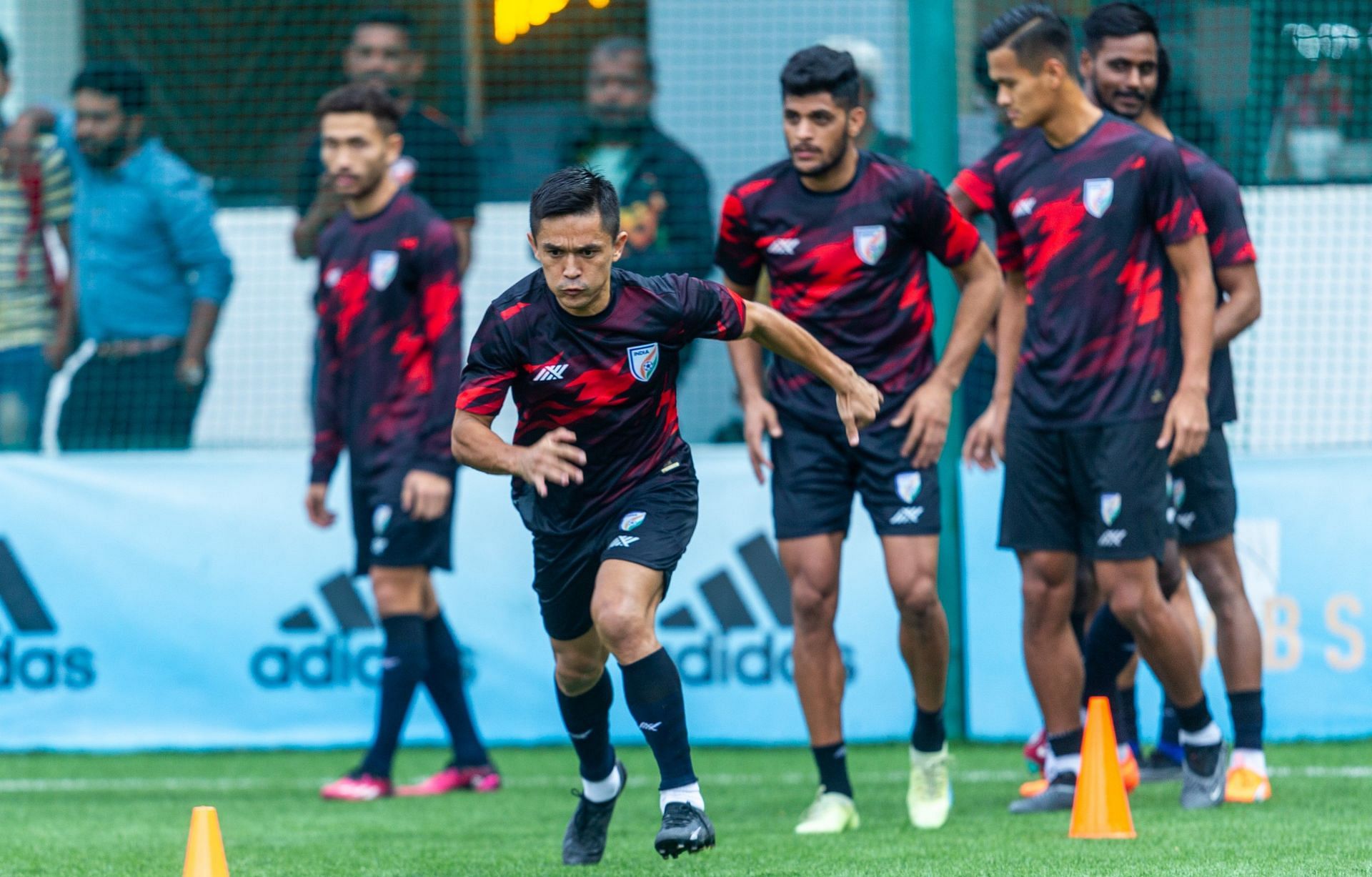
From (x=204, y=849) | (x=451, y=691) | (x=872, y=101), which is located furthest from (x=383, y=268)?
(x=204, y=849)

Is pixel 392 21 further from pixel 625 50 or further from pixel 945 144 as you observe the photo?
pixel 945 144

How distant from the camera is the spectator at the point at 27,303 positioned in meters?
8.65

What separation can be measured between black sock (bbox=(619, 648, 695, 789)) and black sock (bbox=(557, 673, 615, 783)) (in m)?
0.45

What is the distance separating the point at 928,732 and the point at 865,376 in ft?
3.72

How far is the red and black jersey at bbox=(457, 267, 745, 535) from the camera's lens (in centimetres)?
478

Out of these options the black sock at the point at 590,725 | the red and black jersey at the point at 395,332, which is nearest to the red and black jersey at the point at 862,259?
the black sock at the point at 590,725

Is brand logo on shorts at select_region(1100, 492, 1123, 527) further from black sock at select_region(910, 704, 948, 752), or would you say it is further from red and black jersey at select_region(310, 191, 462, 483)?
red and black jersey at select_region(310, 191, 462, 483)

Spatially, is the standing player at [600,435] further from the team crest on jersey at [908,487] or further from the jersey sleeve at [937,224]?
Answer: the jersey sleeve at [937,224]

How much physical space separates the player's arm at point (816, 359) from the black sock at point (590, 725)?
101 centimetres

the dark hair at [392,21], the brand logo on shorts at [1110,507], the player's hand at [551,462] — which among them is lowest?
the brand logo on shorts at [1110,507]

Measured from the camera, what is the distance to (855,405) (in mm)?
4953

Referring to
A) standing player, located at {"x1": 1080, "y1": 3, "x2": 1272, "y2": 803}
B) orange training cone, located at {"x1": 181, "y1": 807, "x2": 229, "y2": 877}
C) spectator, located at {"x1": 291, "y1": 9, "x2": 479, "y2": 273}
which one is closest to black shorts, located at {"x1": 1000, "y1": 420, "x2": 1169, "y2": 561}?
standing player, located at {"x1": 1080, "y1": 3, "x2": 1272, "y2": 803}

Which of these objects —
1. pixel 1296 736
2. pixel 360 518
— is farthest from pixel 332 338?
pixel 1296 736

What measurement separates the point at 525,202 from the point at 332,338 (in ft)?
6.71
